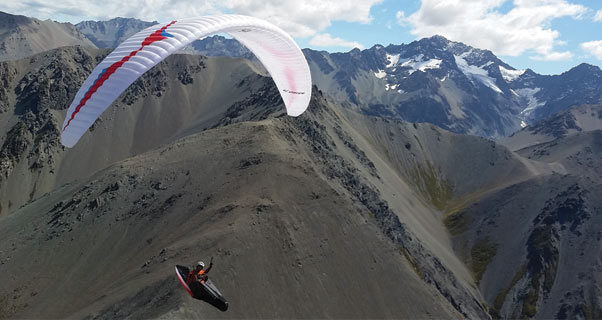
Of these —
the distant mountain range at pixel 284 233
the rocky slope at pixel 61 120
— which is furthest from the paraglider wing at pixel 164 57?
the rocky slope at pixel 61 120

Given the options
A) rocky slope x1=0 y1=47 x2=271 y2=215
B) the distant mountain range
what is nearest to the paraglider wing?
the distant mountain range

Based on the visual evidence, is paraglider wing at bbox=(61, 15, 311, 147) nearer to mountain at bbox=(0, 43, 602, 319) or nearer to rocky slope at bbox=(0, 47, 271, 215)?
mountain at bbox=(0, 43, 602, 319)

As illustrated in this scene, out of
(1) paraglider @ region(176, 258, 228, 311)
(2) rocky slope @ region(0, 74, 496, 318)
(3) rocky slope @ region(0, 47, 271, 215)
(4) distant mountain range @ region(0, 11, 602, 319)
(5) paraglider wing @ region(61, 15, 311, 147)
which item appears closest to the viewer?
(5) paraglider wing @ region(61, 15, 311, 147)

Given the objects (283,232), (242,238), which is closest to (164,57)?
(242,238)

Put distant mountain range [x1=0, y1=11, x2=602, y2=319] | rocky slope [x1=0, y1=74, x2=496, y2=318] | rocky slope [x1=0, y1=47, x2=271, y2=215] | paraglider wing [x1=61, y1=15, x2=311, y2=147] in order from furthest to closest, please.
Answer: rocky slope [x1=0, y1=47, x2=271, y2=215] → distant mountain range [x1=0, y1=11, x2=602, y2=319] → rocky slope [x1=0, y1=74, x2=496, y2=318] → paraglider wing [x1=61, y1=15, x2=311, y2=147]

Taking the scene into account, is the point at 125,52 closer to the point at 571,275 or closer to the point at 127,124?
the point at 571,275

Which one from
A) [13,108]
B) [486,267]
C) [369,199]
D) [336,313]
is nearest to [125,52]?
[336,313]

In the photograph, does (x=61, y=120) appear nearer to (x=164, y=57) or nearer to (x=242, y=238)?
(x=242, y=238)

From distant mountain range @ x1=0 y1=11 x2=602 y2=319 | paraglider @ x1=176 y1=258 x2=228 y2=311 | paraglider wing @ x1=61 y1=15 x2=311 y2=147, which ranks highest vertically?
paraglider wing @ x1=61 y1=15 x2=311 y2=147
